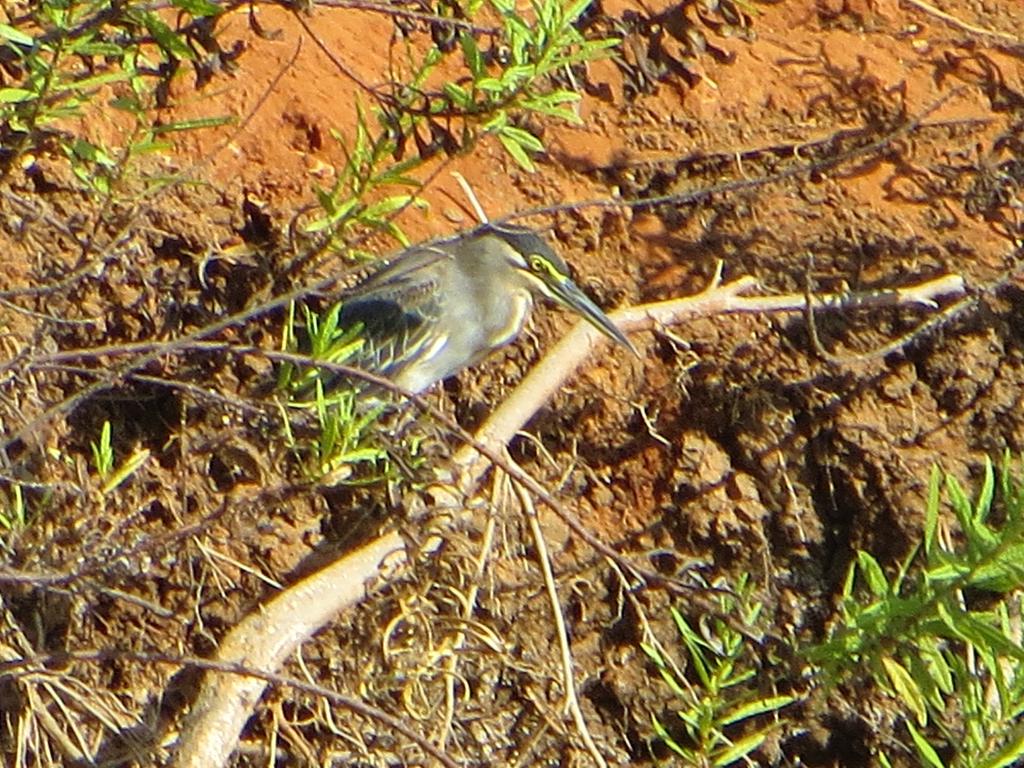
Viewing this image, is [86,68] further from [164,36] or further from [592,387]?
[592,387]

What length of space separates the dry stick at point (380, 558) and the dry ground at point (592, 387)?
0.22 ft

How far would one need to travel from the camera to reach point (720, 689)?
12.8 feet

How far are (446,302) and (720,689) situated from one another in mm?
1527

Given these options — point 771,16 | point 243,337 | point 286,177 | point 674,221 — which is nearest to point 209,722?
point 243,337

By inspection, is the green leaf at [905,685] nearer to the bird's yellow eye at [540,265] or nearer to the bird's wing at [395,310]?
the bird's yellow eye at [540,265]

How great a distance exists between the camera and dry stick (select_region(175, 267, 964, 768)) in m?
3.53

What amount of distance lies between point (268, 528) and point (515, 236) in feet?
3.51

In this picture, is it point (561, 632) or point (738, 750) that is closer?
point (738, 750)

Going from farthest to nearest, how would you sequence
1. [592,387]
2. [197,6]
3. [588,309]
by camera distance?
[592,387]
[588,309]
[197,6]

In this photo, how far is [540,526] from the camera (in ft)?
13.5

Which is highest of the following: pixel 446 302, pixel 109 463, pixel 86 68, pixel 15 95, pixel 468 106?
pixel 15 95

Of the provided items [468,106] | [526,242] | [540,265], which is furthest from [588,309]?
[468,106]

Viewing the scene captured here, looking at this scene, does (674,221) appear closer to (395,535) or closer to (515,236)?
(515,236)

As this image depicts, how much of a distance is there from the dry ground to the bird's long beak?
130 millimetres
